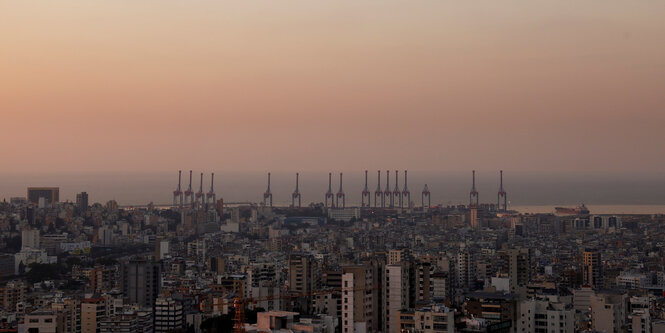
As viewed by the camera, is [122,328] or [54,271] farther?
[54,271]

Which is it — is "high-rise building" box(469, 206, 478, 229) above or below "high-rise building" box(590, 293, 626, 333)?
above

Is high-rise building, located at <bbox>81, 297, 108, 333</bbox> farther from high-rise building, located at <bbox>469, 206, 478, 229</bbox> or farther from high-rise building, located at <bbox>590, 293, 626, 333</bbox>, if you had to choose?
high-rise building, located at <bbox>469, 206, 478, 229</bbox>

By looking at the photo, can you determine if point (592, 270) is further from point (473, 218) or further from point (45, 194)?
point (45, 194)

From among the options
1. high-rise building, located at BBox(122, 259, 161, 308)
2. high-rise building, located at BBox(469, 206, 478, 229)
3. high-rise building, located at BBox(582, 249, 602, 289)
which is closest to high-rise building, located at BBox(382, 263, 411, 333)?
high-rise building, located at BBox(122, 259, 161, 308)

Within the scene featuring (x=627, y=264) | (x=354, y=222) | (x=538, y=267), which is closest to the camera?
(x=538, y=267)

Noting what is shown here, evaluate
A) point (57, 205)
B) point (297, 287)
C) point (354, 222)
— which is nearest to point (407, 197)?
point (354, 222)

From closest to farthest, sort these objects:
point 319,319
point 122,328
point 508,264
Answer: point 319,319 → point 122,328 → point 508,264

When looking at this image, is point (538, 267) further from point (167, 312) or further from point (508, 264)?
point (167, 312)
